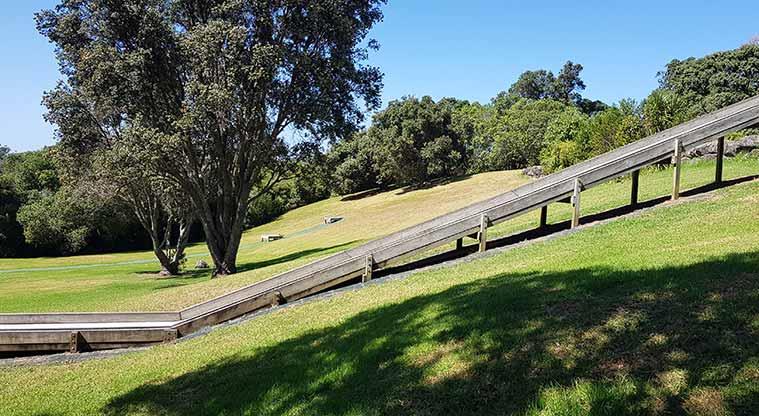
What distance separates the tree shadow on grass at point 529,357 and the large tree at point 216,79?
1381 centimetres

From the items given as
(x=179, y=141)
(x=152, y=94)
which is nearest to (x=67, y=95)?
(x=152, y=94)

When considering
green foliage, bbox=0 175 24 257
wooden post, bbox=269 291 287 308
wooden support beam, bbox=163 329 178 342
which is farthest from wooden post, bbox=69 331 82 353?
green foliage, bbox=0 175 24 257

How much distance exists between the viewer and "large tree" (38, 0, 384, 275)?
1855 cm

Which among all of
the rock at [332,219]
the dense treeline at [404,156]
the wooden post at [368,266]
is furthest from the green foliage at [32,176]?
the wooden post at [368,266]

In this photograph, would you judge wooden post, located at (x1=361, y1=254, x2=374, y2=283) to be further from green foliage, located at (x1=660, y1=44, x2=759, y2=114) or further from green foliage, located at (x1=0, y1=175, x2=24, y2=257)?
green foliage, located at (x1=0, y1=175, x2=24, y2=257)

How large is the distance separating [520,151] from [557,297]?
182 ft

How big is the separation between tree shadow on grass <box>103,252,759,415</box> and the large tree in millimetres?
13808

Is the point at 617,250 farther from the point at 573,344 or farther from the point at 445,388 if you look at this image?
the point at 445,388

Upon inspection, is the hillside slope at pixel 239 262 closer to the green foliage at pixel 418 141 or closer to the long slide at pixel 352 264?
the green foliage at pixel 418 141

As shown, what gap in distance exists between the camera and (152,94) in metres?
20.0

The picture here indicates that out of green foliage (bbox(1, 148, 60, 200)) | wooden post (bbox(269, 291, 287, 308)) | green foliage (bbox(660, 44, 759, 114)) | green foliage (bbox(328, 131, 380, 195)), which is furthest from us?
green foliage (bbox(328, 131, 380, 195))

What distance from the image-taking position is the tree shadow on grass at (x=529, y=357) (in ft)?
12.2

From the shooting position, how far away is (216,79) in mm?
19188

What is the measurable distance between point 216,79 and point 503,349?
1723 cm
